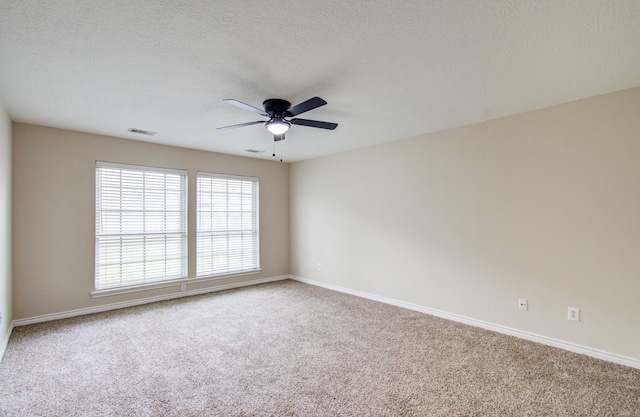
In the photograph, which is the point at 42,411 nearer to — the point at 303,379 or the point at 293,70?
the point at 303,379

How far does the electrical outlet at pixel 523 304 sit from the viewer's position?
3.32m

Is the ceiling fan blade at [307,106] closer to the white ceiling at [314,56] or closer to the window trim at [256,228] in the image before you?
the white ceiling at [314,56]

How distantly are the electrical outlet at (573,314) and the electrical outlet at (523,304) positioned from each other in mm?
356

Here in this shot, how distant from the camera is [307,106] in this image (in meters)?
2.63

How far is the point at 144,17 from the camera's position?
5.81 ft

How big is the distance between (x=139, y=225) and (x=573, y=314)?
18.0 feet

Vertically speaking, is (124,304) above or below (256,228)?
below

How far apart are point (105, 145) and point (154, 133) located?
0.78 metres

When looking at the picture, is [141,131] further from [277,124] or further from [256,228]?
[256,228]

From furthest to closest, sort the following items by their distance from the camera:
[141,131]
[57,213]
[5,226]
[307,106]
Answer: [141,131], [57,213], [5,226], [307,106]

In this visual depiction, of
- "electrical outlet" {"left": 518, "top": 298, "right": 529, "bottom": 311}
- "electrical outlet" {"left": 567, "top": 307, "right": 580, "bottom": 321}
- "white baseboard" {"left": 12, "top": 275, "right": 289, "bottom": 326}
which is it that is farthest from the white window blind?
"electrical outlet" {"left": 567, "top": 307, "right": 580, "bottom": 321}

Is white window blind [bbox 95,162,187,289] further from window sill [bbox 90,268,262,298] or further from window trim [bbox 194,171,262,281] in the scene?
window trim [bbox 194,171,262,281]

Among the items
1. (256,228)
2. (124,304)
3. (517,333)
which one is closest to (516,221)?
(517,333)

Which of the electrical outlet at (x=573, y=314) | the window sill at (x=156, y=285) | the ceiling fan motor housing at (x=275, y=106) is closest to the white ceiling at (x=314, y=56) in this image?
the ceiling fan motor housing at (x=275, y=106)
